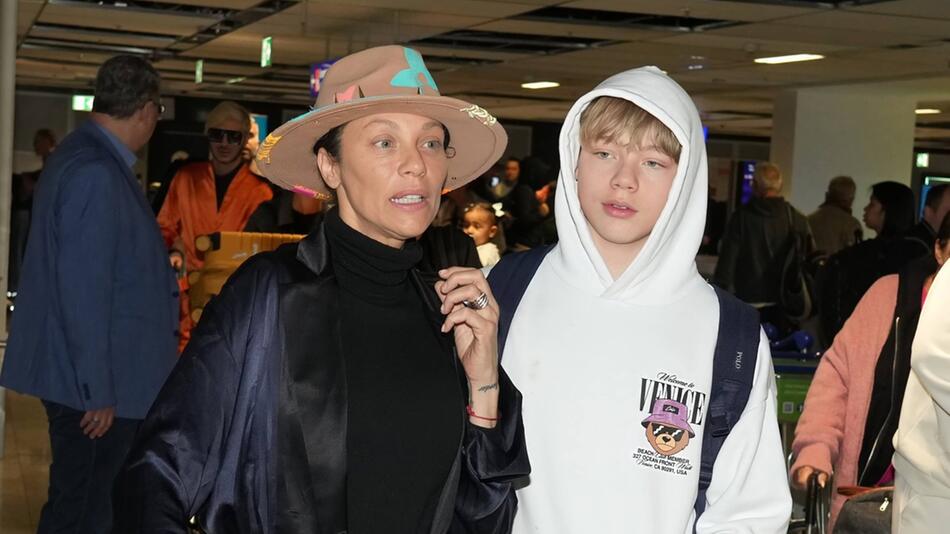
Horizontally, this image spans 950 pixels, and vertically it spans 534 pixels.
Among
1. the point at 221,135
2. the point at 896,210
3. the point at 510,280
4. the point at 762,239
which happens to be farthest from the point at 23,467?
the point at 510,280

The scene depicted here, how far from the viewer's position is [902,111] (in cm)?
1561

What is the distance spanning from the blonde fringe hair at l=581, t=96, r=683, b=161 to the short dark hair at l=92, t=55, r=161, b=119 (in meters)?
2.32

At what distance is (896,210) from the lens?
653 cm

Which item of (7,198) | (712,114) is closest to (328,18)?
(7,198)

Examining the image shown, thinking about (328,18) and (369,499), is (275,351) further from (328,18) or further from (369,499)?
(328,18)

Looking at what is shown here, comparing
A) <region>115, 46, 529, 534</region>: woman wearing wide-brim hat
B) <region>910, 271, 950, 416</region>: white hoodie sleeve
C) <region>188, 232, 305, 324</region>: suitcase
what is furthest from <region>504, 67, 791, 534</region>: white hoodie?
<region>188, 232, 305, 324</region>: suitcase

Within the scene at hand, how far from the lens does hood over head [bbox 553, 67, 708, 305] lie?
87.5 inches

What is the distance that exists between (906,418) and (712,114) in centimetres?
1943

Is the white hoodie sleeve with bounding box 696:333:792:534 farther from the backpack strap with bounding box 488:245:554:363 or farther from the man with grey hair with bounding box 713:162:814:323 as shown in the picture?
the man with grey hair with bounding box 713:162:814:323

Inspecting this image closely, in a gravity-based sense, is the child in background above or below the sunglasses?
below

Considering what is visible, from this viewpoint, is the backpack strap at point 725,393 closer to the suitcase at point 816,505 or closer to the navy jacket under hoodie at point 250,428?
the navy jacket under hoodie at point 250,428

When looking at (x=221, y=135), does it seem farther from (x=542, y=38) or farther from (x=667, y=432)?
(x=542, y=38)

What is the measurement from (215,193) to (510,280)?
128 inches

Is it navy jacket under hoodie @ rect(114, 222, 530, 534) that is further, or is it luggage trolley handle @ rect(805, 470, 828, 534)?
luggage trolley handle @ rect(805, 470, 828, 534)
